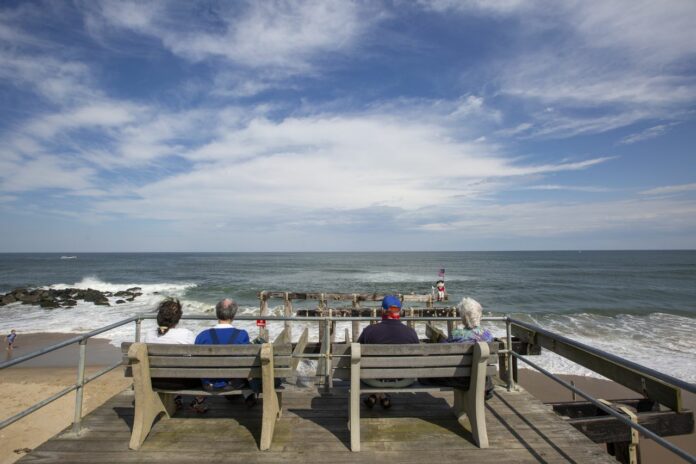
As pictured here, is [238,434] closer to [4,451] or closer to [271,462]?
[271,462]

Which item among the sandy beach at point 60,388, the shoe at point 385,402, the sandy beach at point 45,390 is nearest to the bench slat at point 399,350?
the shoe at point 385,402

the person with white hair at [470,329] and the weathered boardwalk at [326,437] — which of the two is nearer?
the weathered boardwalk at [326,437]

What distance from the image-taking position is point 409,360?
137 inches

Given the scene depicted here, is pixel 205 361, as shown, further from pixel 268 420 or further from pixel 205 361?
pixel 268 420

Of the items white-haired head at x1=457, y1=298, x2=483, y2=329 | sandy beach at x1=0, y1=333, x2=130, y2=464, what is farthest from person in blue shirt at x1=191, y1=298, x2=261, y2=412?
sandy beach at x1=0, y1=333, x2=130, y2=464

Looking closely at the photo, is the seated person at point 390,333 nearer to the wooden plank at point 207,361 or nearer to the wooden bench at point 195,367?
the wooden bench at point 195,367

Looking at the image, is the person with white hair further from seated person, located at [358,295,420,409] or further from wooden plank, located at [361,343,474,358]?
wooden plank, located at [361,343,474,358]

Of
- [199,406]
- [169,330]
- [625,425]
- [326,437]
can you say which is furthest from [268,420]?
[625,425]

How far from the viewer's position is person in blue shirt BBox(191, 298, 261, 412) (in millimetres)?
3768

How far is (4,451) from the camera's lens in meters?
8.07

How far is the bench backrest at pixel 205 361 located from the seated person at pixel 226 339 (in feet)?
1.00

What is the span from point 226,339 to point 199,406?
37.8 inches

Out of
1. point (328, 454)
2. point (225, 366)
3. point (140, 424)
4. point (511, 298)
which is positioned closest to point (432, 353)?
point (328, 454)

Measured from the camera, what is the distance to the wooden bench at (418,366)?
11.4 feet
